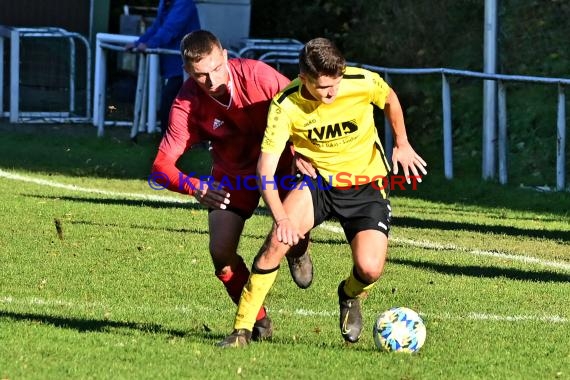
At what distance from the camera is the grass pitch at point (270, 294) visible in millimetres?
6875

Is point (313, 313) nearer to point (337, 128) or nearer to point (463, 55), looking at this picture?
point (337, 128)

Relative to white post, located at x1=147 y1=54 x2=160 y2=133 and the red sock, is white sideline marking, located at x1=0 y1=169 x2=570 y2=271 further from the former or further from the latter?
white post, located at x1=147 y1=54 x2=160 y2=133

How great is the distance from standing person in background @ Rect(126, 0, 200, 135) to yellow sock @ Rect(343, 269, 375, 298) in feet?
31.0

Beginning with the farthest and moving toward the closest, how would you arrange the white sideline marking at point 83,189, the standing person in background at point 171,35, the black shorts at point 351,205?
the standing person in background at point 171,35 → the white sideline marking at point 83,189 → the black shorts at point 351,205

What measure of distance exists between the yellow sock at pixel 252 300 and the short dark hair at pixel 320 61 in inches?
40.2

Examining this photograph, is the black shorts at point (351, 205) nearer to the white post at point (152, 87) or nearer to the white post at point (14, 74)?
the white post at point (152, 87)

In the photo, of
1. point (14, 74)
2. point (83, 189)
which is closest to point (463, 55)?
point (14, 74)

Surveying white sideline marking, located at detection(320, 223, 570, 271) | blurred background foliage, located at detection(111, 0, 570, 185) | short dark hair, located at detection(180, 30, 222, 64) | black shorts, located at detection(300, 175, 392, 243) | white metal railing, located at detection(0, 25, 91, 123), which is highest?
short dark hair, located at detection(180, 30, 222, 64)

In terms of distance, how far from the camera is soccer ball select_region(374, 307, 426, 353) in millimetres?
7242


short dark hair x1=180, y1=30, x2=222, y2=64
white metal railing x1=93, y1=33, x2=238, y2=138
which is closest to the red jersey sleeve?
short dark hair x1=180, y1=30, x2=222, y2=64

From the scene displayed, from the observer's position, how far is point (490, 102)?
16141 millimetres

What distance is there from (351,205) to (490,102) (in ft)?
29.2

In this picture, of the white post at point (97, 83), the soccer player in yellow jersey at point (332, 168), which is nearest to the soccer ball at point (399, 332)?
the soccer player in yellow jersey at point (332, 168)

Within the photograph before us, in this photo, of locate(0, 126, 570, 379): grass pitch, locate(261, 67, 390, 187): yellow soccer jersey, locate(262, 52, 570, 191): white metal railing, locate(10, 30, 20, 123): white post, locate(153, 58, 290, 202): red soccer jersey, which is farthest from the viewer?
locate(10, 30, 20, 123): white post
